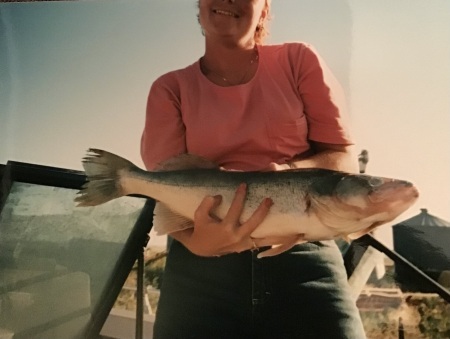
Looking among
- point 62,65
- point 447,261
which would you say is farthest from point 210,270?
point 62,65

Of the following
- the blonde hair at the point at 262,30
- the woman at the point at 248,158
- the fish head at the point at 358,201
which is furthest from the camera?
the blonde hair at the point at 262,30

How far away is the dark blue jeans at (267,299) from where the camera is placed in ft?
2.09

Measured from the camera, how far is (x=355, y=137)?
0.71 meters

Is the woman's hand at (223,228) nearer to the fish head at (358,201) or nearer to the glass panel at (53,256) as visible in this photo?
the fish head at (358,201)

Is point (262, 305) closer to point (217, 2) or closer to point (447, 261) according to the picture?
point (447, 261)

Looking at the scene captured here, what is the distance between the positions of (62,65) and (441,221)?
691mm

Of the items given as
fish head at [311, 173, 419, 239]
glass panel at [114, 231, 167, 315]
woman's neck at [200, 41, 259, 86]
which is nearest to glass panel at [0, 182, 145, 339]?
glass panel at [114, 231, 167, 315]

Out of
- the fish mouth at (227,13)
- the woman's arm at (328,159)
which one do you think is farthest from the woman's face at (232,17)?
the woman's arm at (328,159)

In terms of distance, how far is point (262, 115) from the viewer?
0.68 metres

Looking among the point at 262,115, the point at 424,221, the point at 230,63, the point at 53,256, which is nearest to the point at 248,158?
the point at 262,115

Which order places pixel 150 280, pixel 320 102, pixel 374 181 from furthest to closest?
pixel 150 280 < pixel 320 102 < pixel 374 181

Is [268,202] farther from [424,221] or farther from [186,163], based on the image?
[424,221]

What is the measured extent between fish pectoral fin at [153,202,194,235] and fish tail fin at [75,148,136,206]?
0.06m

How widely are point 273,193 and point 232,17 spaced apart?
29cm
